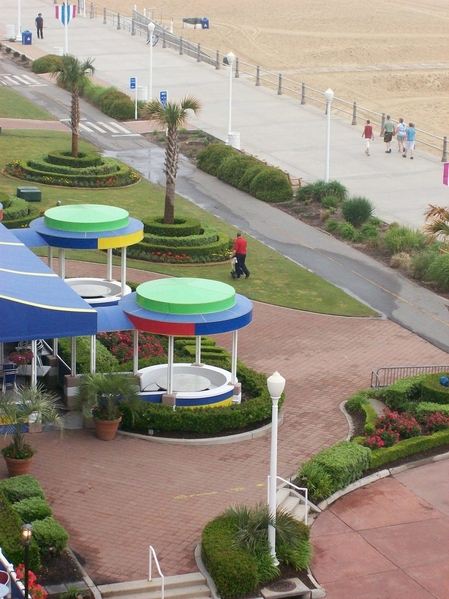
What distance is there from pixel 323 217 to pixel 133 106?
62.5 ft

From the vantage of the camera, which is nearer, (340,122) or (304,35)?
(340,122)

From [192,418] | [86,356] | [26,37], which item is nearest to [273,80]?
[26,37]

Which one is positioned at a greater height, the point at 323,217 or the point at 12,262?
the point at 12,262

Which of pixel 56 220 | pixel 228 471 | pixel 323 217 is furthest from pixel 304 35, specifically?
pixel 228 471

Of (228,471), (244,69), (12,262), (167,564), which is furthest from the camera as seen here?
(244,69)

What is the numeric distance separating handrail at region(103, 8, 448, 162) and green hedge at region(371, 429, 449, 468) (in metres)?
28.8

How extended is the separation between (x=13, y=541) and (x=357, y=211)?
25827mm

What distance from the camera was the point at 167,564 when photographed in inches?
762

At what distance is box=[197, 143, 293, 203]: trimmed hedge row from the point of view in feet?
148

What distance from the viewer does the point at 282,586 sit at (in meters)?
19.0

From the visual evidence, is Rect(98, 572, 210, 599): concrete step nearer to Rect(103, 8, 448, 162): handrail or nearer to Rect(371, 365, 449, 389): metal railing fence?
Rect(371, 365, 449, 389): metal railing fence

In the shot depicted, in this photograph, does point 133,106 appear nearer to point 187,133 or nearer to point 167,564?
point 187,133

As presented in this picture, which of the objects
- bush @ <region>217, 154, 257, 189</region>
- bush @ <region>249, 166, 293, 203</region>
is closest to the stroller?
bush @ <region>249, 166, 293, 203</region>

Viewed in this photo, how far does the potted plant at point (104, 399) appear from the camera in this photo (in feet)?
77.8
